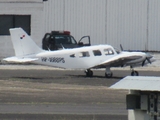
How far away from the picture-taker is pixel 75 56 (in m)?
30.5

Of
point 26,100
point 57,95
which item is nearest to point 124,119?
point 26,100

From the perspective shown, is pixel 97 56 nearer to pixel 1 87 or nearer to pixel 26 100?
pixel 1 87

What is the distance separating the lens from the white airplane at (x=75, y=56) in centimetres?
2973

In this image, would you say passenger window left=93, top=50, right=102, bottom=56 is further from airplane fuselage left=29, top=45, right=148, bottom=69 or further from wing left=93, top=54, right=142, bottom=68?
wing left=93, top=54, right=142, bottom=68

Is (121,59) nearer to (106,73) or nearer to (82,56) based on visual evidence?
(106,73)

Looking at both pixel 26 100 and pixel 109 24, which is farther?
pixel 109 24

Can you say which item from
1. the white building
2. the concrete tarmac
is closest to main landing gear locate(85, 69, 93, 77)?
the concrete tarmac

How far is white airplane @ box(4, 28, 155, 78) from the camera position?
1171 inches

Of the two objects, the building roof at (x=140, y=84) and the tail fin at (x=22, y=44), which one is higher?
the building roof at (x=140, y=84)

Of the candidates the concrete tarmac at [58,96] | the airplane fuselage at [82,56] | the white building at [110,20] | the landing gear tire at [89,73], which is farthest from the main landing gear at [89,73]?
the white building at [110,20]

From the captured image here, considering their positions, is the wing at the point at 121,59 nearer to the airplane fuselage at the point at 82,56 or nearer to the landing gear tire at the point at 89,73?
the airplane fuselage at the point at 82,56

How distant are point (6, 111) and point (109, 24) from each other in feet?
121

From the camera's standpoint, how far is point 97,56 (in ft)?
101

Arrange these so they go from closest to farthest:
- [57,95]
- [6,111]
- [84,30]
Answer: [6,111], [57,95], [84,30]
